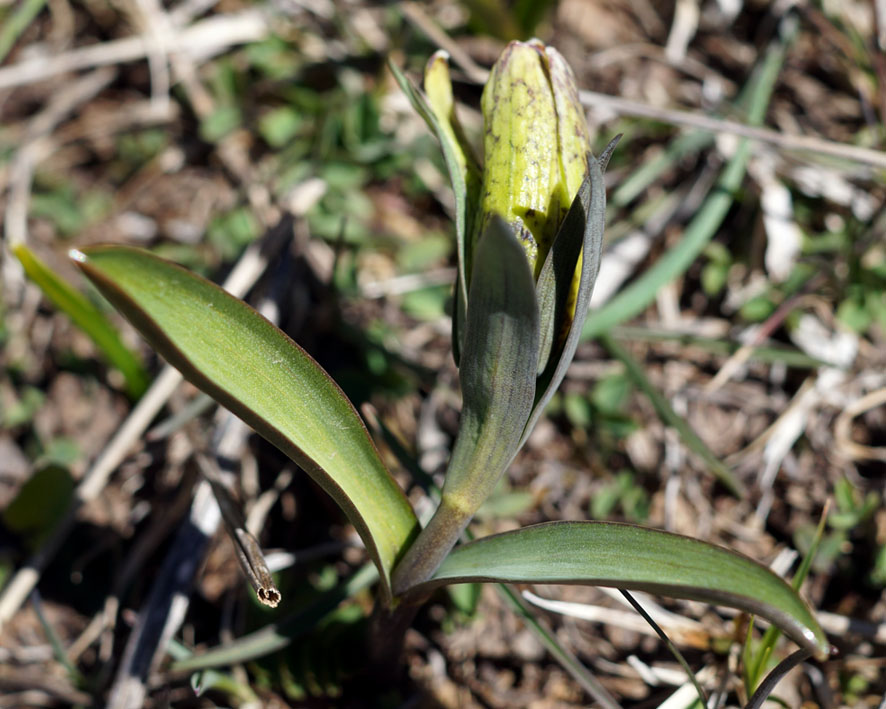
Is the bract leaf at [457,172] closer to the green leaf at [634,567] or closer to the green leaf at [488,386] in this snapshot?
the green leaf at [488,386]

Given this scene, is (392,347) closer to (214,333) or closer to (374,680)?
(374,680)

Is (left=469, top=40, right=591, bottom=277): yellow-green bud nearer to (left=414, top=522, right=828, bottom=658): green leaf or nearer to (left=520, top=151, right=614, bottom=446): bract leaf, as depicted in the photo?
(left=520, top=151, right=614, bottom=446): bract leaf

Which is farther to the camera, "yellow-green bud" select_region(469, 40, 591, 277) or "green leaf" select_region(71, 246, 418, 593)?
"yellow-green bud" select_region(469, 40, 591, 277)

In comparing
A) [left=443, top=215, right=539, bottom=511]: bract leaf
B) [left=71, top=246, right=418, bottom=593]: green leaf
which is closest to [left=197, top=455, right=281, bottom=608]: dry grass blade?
[left=71, top=246, right=418, bottom=593]: green leaf

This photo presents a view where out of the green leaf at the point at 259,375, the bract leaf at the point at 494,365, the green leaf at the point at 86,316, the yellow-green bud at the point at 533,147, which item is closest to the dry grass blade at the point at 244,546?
the green leaf at the point at 259,375

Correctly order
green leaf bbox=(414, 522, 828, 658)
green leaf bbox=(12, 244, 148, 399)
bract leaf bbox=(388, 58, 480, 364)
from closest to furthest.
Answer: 1. green leaf bbox=(414, 522, 828, 658)
2. bract leaf bbox=(388, 58, 480, 364)
3. green leaf bbox=(12, 244, 148, 399)

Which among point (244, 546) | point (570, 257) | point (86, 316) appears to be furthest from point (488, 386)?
point (86, 316)
